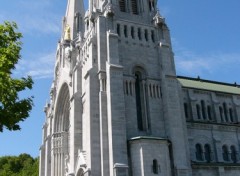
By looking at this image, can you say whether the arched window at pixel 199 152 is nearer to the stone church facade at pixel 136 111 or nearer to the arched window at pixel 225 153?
the stone church facade at pixel 136 111

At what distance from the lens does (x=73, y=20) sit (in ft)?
193

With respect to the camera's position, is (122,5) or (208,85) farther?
A: (208,85)

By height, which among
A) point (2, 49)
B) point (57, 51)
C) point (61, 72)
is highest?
point (57, 51)

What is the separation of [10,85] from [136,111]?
21.1m

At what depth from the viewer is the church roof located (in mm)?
50656

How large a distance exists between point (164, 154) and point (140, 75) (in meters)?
9.80

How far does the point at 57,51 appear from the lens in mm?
57188

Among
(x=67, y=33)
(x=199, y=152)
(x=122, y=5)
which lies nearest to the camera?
(x=199, y=152)

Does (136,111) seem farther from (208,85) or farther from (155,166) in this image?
(208,85)

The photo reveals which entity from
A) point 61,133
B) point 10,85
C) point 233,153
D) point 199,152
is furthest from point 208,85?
point 10,85

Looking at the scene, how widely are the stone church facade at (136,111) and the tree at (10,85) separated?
16.2 m

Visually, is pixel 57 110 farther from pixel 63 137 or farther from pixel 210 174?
pixel 210 174

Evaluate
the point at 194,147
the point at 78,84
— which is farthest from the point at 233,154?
the point at 78,84

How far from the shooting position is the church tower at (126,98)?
33.4 metres
